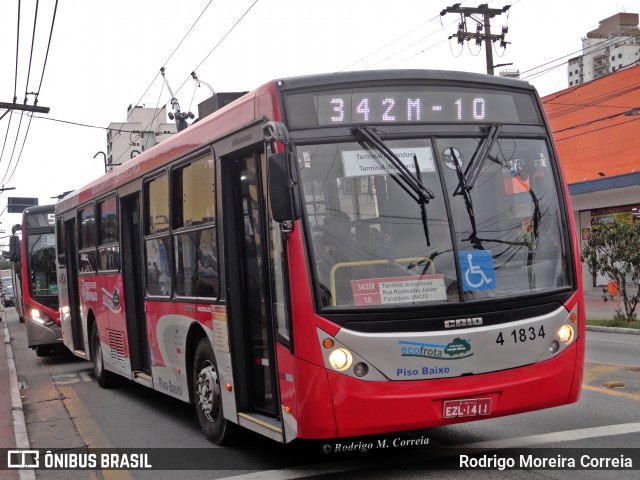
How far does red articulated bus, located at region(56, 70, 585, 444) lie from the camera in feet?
19.0

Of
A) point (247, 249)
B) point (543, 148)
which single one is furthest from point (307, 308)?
point (543, 148)

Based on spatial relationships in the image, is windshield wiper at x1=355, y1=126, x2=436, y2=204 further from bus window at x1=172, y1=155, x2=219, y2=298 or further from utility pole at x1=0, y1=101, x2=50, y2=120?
utility pole at x1=0, y1=101, x2=50, y2=120

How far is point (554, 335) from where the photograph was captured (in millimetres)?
6262

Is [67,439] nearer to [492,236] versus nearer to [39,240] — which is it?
[492,236]

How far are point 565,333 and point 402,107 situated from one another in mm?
2144

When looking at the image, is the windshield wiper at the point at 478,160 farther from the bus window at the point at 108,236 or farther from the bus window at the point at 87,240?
the bus window at the point at 87,240

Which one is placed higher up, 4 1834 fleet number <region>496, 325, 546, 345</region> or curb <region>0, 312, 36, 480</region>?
4 1834 fleet number <region>496, 325, 546, 345</region>

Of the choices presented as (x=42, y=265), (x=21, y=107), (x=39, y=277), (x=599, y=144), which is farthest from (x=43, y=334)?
(x=599, y=144)

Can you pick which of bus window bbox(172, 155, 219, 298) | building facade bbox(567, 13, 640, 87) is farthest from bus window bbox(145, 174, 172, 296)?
building facade bbox(567, 13, 640, 87)

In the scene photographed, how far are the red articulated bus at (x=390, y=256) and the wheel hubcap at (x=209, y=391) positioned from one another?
1.16 ft

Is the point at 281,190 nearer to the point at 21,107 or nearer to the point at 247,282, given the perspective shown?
the point at 247,282

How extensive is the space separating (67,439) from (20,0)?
759cm

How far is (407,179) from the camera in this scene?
20.0 feet

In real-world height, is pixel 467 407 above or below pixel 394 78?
below
